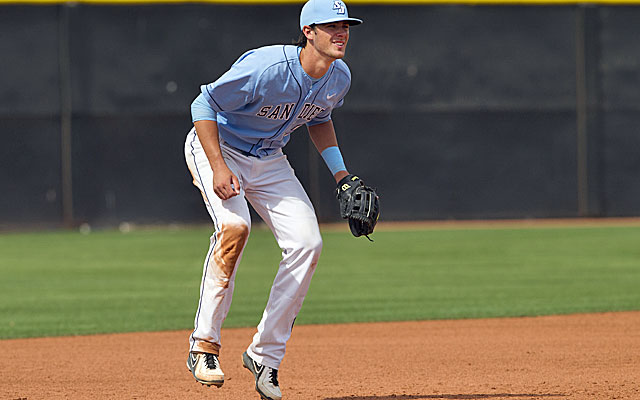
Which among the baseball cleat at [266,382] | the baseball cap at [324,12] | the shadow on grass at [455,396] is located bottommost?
the shadow on grass at [455,396]

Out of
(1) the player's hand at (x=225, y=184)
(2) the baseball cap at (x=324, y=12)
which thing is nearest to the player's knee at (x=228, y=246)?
(1) the player's hand at (x=225, y=184)

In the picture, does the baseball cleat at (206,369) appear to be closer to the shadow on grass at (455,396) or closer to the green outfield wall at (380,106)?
the shadow on grass at (455,396)

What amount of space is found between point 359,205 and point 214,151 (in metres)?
0.77

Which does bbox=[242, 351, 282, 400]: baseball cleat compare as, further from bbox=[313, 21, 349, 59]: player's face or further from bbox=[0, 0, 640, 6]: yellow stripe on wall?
bbox=[0, 0, 640, 6]: yellow stripe on wall

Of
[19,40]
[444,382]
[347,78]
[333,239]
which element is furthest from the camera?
[19,40]

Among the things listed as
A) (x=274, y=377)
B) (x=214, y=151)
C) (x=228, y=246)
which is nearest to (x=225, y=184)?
(x=214, y=151)

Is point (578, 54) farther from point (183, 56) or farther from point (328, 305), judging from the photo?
point (328, 305)

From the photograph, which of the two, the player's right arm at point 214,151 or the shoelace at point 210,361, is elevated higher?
the player's right arm at point 214,151

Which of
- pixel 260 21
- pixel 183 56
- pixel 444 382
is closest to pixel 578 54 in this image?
pixel 260 21

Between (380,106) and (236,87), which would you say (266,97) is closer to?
(236,87)

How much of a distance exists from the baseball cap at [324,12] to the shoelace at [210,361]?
5.32ft

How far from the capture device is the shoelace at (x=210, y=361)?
4914 millimetres

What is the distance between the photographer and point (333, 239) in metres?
16.5

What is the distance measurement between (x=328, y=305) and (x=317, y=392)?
13.2ft
